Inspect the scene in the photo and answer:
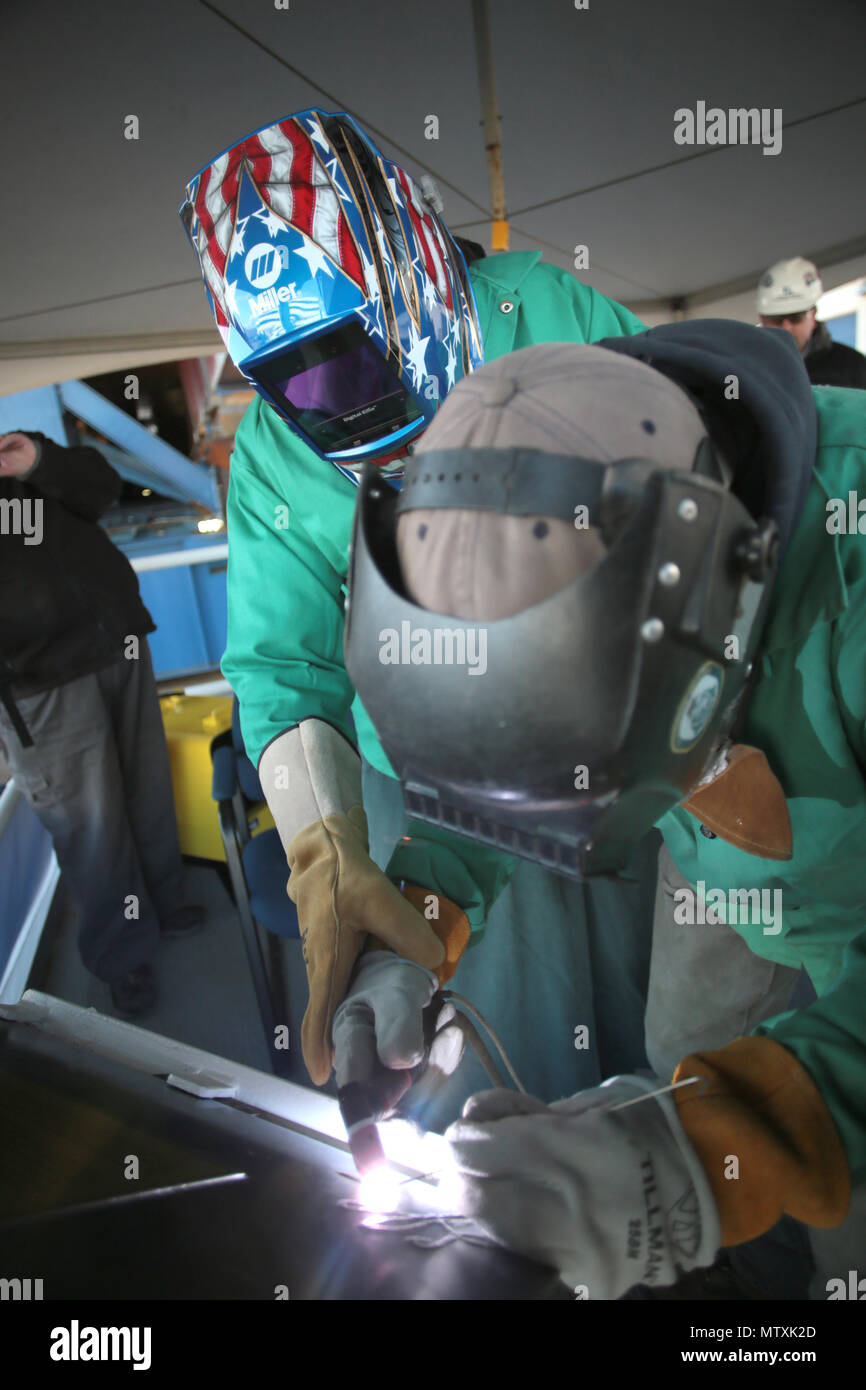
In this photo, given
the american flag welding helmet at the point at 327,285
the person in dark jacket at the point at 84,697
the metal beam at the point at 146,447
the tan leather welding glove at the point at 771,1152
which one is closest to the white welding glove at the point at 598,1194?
the tan leather welding glove at the point at 771,1152

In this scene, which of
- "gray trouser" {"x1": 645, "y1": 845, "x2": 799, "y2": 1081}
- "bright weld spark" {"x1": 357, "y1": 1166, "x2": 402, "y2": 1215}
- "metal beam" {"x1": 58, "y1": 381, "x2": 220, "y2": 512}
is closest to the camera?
"bright weld spark" {"x1": 357, "y1": 1166, "x2": 402, "y2": 1215}

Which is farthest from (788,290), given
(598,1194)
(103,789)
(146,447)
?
(146,447)

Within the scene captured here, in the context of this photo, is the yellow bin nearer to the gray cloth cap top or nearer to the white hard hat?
the gray cloth cap top

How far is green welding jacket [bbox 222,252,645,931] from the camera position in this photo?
1.30 m

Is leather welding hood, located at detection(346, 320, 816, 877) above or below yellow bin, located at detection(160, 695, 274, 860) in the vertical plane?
above

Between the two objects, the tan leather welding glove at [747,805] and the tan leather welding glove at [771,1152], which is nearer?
the tan leather welding glove at [771,1152]

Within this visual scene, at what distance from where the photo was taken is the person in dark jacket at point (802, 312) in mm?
2922

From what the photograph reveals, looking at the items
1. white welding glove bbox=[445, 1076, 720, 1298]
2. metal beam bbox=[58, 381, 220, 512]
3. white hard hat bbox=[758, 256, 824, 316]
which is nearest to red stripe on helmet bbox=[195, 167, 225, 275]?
white welding glove bbox=[445, 1076, 720, 1298]

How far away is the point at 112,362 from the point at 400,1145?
10.4 ft

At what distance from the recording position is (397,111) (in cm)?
174

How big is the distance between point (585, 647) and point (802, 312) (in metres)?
3.43

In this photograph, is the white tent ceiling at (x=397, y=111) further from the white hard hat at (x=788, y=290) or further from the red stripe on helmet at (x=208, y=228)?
the white hard hat at (x=788, y=290)

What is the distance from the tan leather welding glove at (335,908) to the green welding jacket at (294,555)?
6.5 inches
